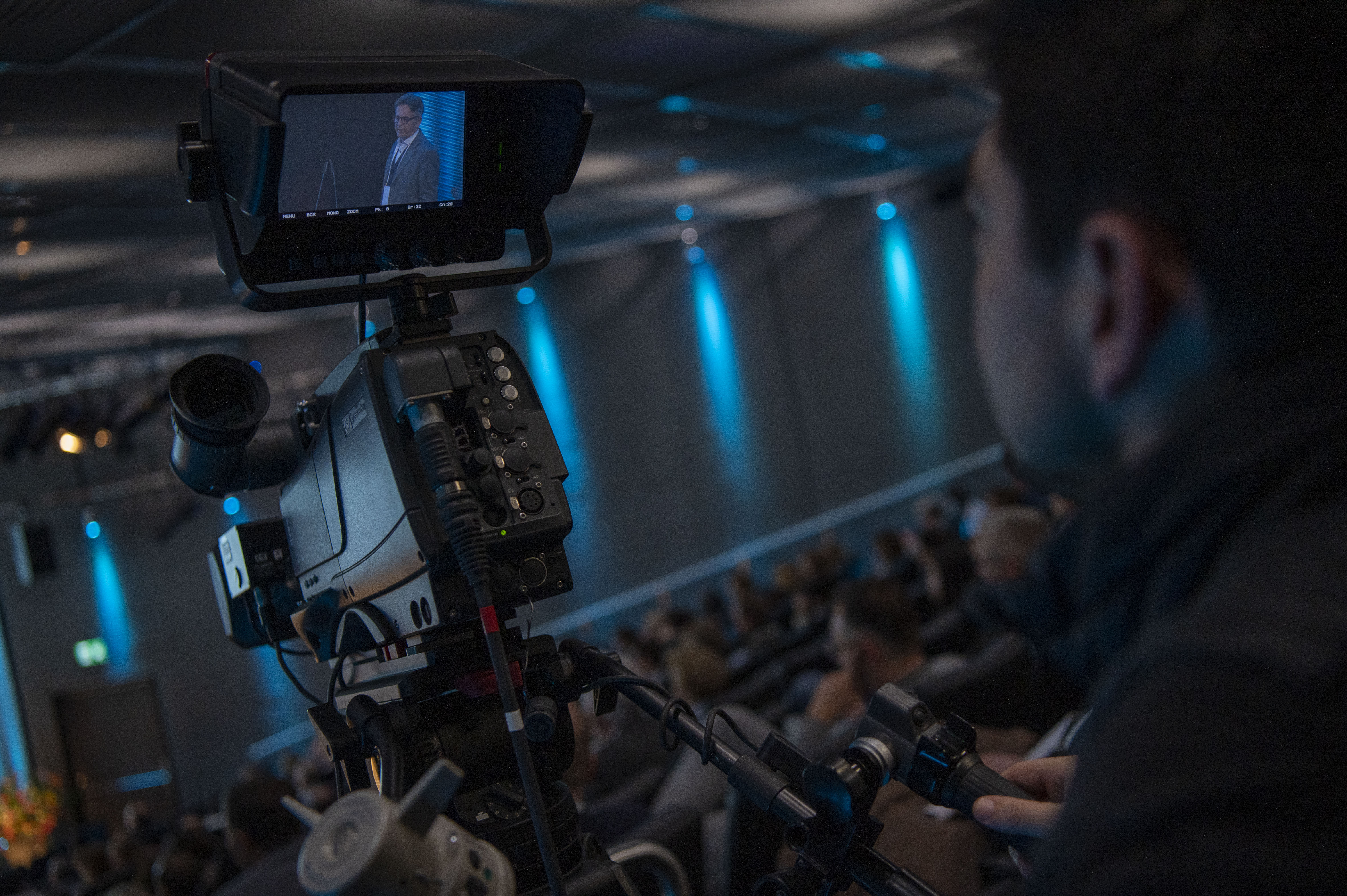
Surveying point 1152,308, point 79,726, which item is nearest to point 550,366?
point 79,726

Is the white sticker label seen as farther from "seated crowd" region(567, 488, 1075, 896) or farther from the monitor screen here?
"seated crowd" region(567, 488, 1075, 896)

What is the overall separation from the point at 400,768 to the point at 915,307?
9061 mm

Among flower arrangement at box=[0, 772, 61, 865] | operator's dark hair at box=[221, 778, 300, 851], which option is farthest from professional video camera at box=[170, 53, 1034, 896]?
flower arrangement at box=[0, 772, 61, 865]

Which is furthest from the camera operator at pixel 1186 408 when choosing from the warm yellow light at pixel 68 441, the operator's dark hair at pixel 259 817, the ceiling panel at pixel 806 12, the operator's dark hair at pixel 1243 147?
the warm yellow light at pixel 68 441

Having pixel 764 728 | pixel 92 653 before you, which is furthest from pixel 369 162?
pixel 92 653

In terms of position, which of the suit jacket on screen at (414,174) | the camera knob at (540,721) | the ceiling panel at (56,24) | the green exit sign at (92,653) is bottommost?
the green exit sign at (92,653)

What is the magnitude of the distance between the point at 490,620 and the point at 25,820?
10.1 m

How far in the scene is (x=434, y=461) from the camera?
3.36 feet

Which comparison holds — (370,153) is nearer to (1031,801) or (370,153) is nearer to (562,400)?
(1031,801)

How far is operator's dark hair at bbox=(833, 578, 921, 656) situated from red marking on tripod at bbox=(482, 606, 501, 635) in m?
2.38

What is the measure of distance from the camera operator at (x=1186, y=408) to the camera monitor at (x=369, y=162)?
0.71m

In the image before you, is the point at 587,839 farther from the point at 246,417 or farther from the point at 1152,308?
the point at 1152,308

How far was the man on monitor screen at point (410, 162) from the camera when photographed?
1123mm

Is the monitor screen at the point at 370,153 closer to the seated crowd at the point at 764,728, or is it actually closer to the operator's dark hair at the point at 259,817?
the seated crowd at the point at 764,728
